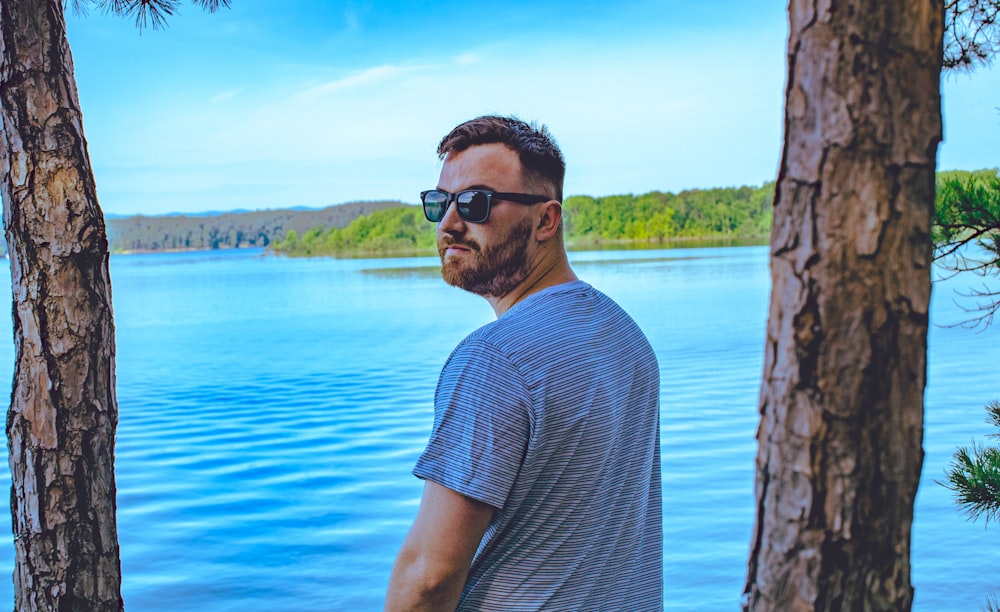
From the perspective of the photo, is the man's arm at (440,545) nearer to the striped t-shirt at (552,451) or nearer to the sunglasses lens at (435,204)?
the striped t-shirt at (552,451)

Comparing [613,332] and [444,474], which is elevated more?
[613,332]

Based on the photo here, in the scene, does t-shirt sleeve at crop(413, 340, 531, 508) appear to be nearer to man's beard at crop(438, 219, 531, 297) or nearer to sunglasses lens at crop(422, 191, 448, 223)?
man's beard at crop(438, 219, 531, 297)

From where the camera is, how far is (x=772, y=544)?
1.39 meters

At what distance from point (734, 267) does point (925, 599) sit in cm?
4076

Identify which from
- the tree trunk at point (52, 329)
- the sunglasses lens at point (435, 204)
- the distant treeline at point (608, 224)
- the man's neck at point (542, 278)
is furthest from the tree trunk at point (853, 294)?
the distant treeline at point (608, 224)

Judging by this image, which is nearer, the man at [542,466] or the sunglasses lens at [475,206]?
the man at [542,466]

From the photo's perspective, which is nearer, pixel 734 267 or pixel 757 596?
pixel 757 596

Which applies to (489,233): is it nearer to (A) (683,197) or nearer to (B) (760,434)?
(B) (760,434)

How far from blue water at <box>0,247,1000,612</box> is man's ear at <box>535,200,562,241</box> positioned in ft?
14.5

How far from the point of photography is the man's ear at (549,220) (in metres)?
2.06

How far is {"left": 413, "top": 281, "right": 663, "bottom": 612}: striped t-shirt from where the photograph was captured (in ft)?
5.41

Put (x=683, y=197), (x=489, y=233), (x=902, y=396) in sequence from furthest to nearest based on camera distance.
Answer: (x=683, y=197) → (x=489, y=233) → (x=902, y=396)

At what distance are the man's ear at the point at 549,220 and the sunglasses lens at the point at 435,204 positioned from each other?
0.20 m

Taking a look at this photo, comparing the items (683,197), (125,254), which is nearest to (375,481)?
(683,197)
